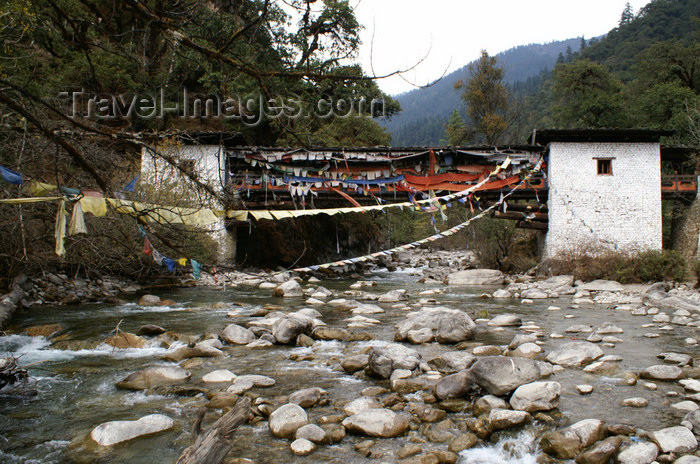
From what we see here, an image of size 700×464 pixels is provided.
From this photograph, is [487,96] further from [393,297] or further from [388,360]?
[388,360]

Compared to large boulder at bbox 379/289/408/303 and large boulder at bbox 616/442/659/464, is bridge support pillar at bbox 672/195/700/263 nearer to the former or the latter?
large boulder at bbox 379/289/408/303

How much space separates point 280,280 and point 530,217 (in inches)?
415

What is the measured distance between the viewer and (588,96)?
28984mm

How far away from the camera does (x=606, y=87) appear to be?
30.8 m

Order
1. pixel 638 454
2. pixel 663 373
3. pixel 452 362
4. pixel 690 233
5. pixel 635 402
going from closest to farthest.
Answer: pixel 638 454 → pixel 635 402 → pixel 663 373 → pixel 452 362 → pixel 690 233

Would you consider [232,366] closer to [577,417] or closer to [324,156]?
[577,417]

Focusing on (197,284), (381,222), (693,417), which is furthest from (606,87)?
(693,417)

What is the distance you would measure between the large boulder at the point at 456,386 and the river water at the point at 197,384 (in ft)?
1.02

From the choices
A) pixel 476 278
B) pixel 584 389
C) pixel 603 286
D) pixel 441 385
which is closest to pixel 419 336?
pixel 441 385

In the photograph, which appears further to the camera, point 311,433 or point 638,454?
point 311,433

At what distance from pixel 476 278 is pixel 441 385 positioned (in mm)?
13264

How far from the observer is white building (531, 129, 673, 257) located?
58.8 feet

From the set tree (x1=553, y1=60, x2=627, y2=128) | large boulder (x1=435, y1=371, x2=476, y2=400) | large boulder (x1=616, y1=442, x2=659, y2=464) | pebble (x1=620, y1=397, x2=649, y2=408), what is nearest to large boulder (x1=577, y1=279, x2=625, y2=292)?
pebble (x1=620, y1=397, x2=649, y2=408)

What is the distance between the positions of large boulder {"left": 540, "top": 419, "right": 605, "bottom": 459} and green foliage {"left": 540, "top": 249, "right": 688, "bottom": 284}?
13389 millimetres
